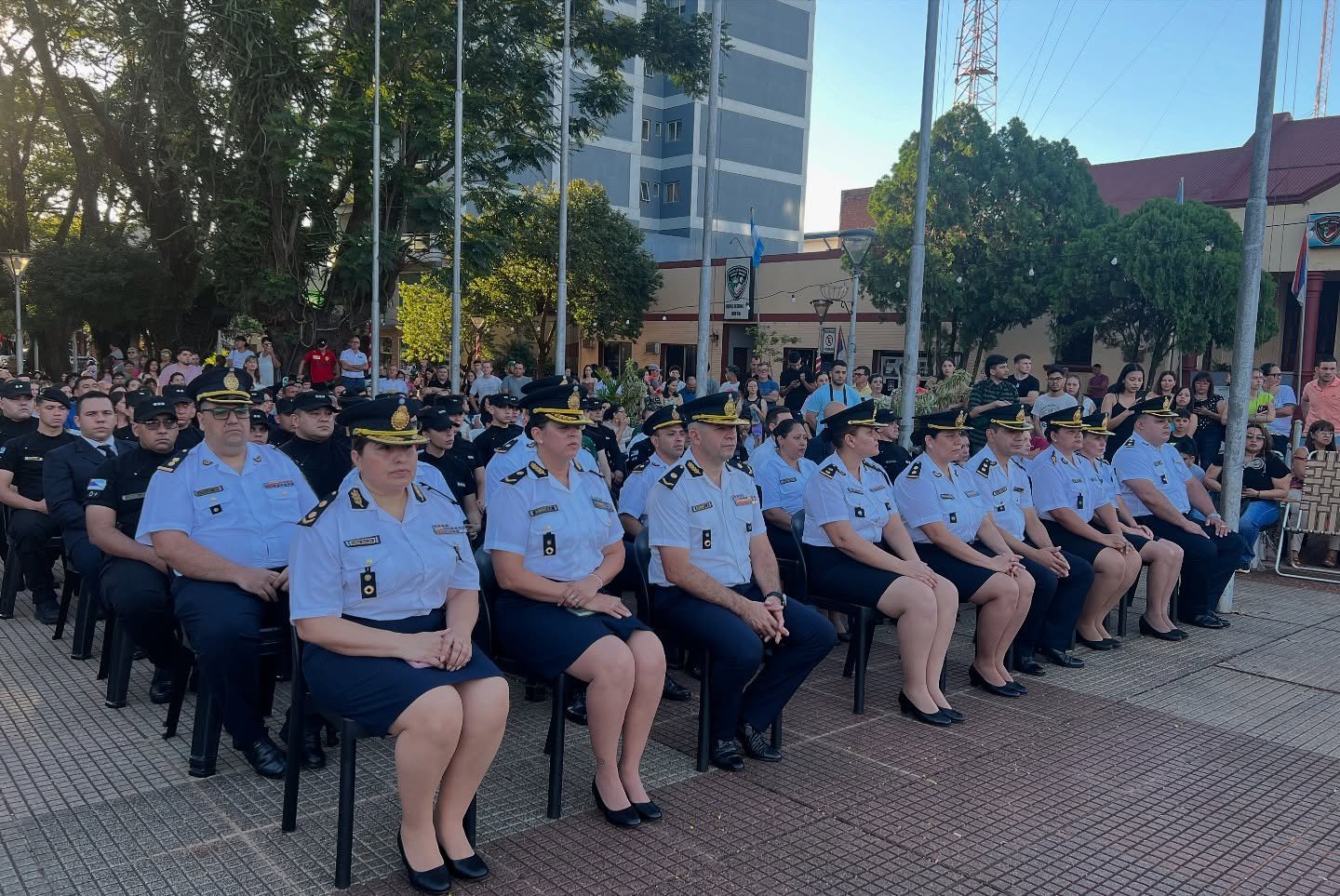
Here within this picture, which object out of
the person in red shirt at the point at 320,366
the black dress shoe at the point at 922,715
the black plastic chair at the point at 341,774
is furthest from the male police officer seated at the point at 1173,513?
the person in red shirt at the point at 320,366

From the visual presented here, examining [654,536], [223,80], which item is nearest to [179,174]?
[223,80]

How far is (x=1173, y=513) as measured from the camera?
704 centimetres

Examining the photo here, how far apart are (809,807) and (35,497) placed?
560 centimetres

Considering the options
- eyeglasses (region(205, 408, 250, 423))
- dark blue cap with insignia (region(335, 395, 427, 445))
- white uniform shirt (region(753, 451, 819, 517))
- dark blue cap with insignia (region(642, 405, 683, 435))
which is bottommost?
white uniform shirt (region(753, 451, 819, 517))

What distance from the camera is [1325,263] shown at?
2155 centimetres

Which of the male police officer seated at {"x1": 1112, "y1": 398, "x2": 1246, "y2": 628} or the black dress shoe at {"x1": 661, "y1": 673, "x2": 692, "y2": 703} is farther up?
the male police officer seated at {"x1": 1112, "y1": 398, "x2": 1246, "y2": 628}

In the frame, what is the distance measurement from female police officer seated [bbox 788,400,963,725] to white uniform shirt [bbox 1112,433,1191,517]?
2752 millimetres


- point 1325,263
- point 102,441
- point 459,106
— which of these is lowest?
point 102,441

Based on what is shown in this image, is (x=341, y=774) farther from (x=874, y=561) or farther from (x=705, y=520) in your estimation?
(x=874, y=561)

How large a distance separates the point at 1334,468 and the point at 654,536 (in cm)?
759

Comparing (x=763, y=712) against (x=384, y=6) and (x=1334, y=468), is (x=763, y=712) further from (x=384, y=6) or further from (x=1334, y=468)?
(x=384, y=6)

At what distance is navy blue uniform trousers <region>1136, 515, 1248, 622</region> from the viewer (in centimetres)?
707

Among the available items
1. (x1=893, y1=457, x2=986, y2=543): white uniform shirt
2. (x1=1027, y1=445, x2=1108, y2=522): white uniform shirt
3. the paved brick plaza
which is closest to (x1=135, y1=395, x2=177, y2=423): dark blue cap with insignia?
the paved brick plaza

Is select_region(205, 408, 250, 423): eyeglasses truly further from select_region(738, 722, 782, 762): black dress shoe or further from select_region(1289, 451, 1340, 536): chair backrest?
select_region(1289, 451, 1340, 536): chair backrest
